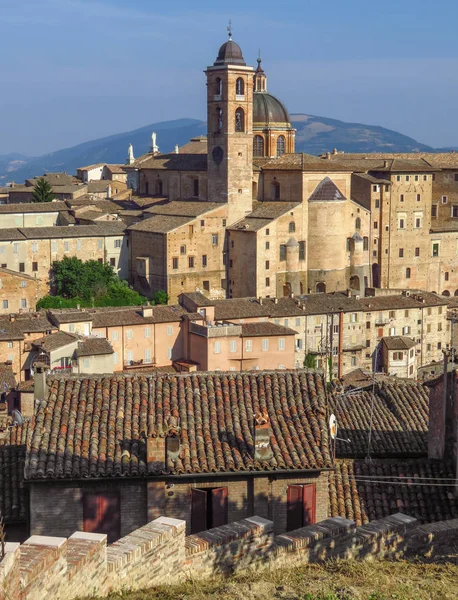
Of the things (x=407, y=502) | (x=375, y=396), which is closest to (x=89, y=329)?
(x=375, y=396)

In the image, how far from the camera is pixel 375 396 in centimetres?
1967

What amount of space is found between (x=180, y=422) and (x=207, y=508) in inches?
43.2

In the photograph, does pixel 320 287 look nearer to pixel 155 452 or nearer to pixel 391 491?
pixel 391 491

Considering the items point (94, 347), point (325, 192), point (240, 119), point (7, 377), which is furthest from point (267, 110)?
point (7, 377)

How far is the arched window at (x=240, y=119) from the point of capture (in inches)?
2099

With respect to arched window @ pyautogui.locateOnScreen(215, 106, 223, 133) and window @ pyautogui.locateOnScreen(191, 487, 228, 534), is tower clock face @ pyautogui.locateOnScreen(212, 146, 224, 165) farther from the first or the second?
window @ pyautogui.locateOnScreen(191, 487, 228, 534)

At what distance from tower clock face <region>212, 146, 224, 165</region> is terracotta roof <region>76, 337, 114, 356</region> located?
59.3 feet

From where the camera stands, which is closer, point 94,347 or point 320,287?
point 94,347

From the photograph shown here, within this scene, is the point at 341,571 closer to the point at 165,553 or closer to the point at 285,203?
the point at 165,553

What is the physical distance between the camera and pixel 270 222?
169 feet

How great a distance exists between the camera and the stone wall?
753cm

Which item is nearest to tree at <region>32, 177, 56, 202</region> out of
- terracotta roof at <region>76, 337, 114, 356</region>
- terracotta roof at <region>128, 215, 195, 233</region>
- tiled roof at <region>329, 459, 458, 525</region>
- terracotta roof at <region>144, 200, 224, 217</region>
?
terracotta roof at <region>144, 200, 224, 217</region>

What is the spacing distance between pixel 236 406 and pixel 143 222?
4056cm

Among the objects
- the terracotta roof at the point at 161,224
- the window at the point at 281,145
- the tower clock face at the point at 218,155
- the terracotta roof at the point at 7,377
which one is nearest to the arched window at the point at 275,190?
the tower clock face at the point at 218,155
